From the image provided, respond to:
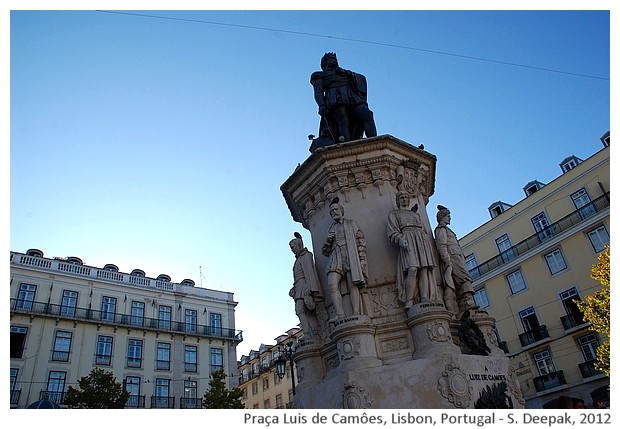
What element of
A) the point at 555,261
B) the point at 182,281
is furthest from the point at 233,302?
the point at 555,261

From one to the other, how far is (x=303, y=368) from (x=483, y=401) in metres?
2.41

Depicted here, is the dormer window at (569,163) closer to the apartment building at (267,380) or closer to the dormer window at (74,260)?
the apartment building at (267,380)

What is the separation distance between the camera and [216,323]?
37.8 metres

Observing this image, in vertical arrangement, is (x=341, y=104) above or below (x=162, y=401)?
above

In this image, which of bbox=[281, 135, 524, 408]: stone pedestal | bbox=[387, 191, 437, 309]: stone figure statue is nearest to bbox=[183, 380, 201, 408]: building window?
bbox=[281, 135, 524, 408]: stone pedestal

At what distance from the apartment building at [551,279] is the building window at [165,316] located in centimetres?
2260

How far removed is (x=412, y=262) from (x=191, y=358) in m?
31.9

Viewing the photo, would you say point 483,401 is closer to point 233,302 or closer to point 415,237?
point 415,237

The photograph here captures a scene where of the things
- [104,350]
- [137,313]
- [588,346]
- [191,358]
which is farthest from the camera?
[191,358]

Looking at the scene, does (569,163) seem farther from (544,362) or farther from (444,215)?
(444,215)

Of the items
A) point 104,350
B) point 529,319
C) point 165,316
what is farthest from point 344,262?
point 165,316

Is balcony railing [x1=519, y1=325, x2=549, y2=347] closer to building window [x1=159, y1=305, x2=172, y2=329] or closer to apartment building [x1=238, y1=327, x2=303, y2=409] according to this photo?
apartment building [x1=238, y1=327, x2=303, y2=409]

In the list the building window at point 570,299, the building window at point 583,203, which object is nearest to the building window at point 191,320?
the building window at point 570,299

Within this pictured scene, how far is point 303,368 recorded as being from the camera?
6.49 metres
